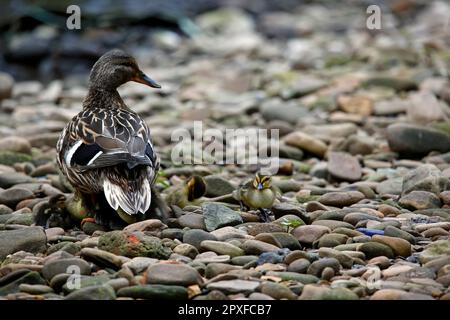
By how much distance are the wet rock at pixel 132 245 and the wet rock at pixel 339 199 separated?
1.88 meters

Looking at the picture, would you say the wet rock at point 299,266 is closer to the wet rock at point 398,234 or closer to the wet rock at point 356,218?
the wet rock at point 398,234

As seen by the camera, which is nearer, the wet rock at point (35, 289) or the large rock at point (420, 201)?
the wet rock at point (35, 289)

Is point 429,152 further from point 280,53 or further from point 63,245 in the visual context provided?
point 280,53

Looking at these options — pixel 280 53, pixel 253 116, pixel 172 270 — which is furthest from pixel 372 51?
pixel 172 270

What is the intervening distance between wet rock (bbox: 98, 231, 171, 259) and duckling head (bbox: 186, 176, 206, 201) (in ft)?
4.52

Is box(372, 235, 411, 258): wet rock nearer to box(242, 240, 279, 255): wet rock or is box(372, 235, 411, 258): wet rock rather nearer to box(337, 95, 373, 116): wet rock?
box(242, 240, 279, 255): wet rock

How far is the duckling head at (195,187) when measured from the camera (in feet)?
25.6

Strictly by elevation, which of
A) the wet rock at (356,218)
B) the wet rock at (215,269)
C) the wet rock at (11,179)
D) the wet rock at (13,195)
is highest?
the wet rock at (11,179)

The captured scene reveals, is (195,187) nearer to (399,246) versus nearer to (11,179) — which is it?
(11,179)

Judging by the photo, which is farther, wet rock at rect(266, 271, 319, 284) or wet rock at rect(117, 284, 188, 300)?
wet rock at rect(266, 271, 319, 284)

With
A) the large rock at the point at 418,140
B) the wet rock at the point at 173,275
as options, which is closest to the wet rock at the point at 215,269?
the wet rock at the point at 173,275

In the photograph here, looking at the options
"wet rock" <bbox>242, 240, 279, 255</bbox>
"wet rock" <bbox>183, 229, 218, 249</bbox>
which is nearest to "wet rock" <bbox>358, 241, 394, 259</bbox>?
"wet rock" <bbox>242, 240, 279, 255</bbox>

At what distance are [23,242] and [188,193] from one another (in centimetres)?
168

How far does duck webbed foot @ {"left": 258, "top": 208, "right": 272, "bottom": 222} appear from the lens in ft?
24.1
